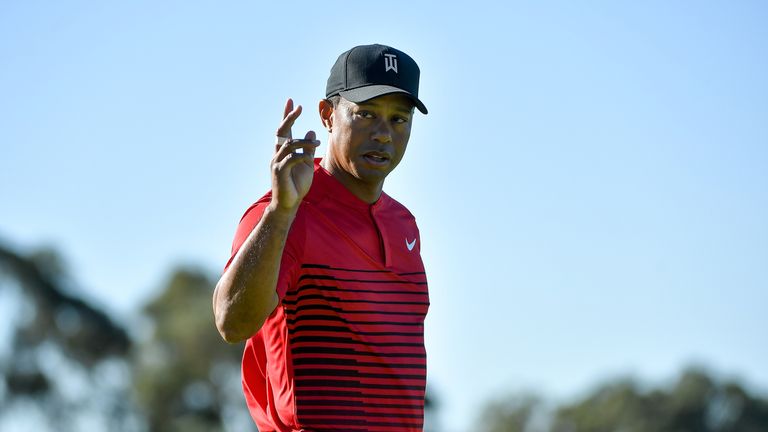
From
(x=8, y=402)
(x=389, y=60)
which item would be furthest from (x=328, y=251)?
(x=8, y=402)

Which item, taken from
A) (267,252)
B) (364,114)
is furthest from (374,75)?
(267,252)

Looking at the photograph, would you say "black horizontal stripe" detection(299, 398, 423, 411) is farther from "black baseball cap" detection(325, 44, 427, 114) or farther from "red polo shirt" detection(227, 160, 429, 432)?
"black baseball cap" detection(325, 44, 427, 114)

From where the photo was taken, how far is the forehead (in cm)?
750

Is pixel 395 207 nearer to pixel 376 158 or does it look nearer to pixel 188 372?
pixel 376 158

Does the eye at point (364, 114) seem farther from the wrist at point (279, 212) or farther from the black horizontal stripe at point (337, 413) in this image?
the black horizontal stripe at point (337, 413)

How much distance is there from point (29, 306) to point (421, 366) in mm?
37482

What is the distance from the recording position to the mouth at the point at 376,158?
7.53 m

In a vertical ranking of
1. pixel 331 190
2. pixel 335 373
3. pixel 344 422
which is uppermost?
pixel 331 190

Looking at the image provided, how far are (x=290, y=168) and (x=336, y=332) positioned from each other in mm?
1008

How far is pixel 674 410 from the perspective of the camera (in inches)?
3172

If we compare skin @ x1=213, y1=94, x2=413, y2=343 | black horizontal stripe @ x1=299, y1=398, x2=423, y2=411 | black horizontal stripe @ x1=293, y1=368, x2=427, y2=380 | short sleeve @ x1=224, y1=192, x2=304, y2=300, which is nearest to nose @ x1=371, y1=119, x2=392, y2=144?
short sleeve @ x1=224, y1=192, x2=304, y2=300

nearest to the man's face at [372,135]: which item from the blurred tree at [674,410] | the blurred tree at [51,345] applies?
the blurred tree at [51,345]

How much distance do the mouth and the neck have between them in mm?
170

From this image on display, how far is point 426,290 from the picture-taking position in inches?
310
